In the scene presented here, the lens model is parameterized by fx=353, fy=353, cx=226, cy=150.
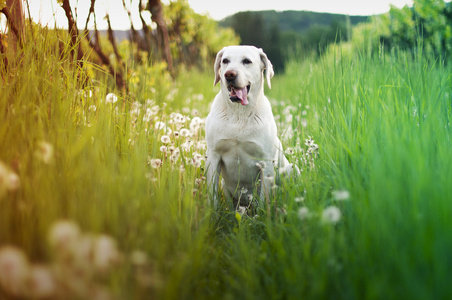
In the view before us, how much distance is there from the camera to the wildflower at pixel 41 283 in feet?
3.68

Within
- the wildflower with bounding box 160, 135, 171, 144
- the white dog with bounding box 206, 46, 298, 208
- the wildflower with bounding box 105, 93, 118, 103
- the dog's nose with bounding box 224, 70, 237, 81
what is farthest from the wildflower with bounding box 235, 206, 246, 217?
the wildflower with bounding box 105, 93, 118, 103

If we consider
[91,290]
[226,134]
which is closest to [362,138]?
[226,134]

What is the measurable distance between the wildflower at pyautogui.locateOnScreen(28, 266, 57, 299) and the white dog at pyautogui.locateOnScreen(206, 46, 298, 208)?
226cm

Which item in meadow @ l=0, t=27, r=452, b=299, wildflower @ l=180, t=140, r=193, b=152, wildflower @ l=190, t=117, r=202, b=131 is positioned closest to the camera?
meadow @ l=0, t=27, r=452, b=299

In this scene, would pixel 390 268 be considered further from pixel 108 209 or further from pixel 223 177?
pixel 223 177

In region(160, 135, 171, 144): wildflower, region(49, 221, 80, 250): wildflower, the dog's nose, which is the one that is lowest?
region(160, 135, 171, 144): wildflower

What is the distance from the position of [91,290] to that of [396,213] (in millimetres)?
1322

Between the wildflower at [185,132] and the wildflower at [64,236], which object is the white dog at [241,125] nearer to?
the wildflower at [185,132]

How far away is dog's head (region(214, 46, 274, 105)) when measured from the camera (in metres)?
3.47

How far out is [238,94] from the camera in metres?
3.50

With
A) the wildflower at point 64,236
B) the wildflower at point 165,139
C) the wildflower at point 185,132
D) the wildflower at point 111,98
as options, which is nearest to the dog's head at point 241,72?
the wildflower at point 185,132

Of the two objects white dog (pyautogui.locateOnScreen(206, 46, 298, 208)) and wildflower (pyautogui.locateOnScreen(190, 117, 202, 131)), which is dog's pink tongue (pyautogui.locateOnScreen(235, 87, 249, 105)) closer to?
white dog (pyautogui.locateOnScreen(206, 46, 298, 208))

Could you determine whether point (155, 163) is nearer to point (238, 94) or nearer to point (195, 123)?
point (238, 94)

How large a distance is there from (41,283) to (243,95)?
2.72m
